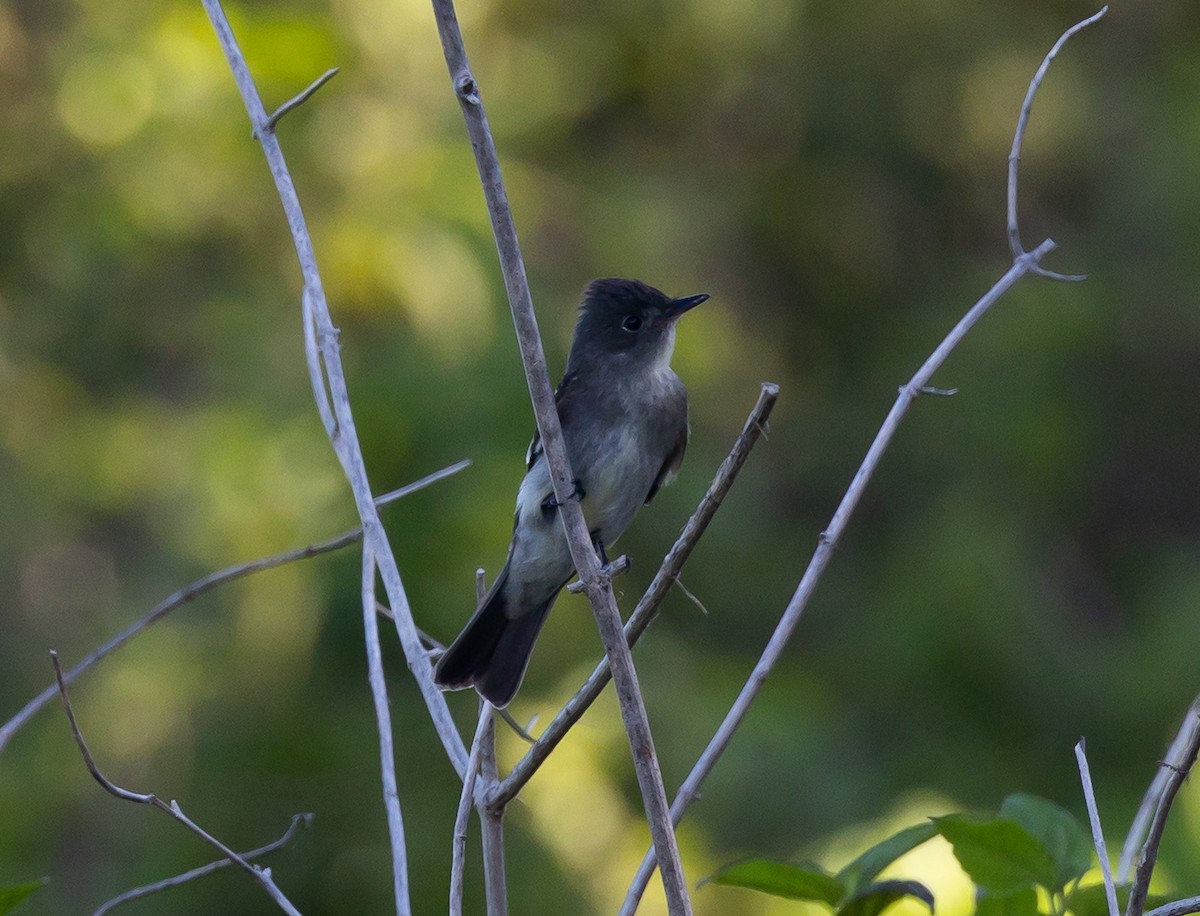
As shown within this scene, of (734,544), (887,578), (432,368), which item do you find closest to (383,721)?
(432,368)

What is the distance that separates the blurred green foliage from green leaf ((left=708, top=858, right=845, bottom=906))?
2.83ft

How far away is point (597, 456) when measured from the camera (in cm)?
288

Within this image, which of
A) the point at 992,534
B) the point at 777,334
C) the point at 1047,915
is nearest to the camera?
the point at 1047,915

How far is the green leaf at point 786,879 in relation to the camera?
135 cm

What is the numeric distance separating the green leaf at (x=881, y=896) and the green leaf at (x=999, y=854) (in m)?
0.05

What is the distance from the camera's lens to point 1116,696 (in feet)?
19.5

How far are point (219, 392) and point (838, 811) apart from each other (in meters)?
2.55

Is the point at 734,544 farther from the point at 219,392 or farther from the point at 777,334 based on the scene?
the point at 219,392

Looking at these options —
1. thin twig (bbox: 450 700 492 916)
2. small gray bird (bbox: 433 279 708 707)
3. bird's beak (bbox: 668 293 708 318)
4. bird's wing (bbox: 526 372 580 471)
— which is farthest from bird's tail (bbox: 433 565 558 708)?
thin twig (bbox: 450 700 492 916)

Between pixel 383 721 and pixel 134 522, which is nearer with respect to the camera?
pixel 383 721

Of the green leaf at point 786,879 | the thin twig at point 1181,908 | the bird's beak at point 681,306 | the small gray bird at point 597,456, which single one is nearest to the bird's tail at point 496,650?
the small gray bird at point 597,456

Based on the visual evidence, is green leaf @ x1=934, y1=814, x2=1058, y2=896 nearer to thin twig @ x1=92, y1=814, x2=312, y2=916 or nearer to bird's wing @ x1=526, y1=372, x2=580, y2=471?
thin twig @ x1=92, y1=814, x2=312, y2=916

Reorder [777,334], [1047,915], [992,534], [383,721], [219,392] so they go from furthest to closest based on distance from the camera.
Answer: [777,334], [992,534], [219,392], [383,721], [1047,915]

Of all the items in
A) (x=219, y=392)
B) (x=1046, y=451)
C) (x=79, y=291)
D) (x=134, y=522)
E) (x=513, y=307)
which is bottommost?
(x=1046, y=451)
